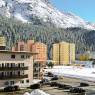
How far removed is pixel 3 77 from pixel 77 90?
1491 centimetres

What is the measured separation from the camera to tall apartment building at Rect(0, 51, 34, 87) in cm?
6694

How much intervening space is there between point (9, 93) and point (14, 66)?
8.32 m

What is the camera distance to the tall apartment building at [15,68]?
66.9 m

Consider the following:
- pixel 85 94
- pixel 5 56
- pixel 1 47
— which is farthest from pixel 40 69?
Answer: pixel 85 94

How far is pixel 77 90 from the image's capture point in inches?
2520

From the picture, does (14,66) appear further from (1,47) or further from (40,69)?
(40,69)

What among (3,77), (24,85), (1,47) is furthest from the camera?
(1,47)

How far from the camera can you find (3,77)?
6638 centimetres

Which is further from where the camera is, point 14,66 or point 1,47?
point 1,47

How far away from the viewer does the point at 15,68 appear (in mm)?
68938

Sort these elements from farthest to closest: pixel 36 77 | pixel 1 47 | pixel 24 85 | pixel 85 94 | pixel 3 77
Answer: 1. pixel 36 77
2. pixel 1 47
3. pixel 24 85
4. pixel 3 77
5. pixel 85 94

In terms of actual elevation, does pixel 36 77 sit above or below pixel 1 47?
below

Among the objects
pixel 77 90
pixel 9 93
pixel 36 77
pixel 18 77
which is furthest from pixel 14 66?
pixel 36 77

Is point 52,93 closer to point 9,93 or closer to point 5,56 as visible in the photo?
point 9,93
